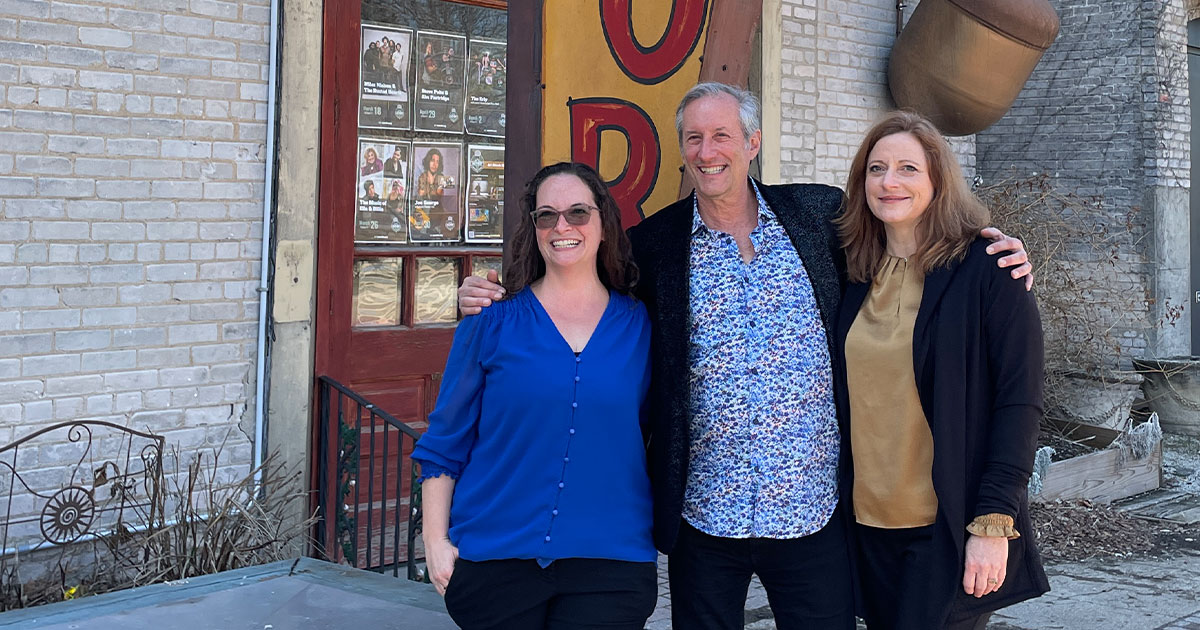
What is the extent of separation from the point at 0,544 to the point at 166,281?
1.09m

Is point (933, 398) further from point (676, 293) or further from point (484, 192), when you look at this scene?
point (484, 192)

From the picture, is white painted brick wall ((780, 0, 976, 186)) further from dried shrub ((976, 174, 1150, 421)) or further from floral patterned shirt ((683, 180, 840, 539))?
floral patterned shirt ((683, 180, 840, 539))

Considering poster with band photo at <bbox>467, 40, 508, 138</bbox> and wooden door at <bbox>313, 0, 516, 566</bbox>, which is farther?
poster with band photo at <bbox>467, 40, 508, 138</bbox>

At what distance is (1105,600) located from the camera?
4.96 m

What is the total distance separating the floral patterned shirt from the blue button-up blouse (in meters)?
0.18

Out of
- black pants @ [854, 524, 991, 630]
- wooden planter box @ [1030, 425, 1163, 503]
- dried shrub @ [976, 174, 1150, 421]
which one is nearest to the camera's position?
black pants @ [854, 524, 991, 630]

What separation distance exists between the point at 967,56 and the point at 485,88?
282 cm

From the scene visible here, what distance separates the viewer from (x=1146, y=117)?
9.30m

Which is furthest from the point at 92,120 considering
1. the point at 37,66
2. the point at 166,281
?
the point at 166,281

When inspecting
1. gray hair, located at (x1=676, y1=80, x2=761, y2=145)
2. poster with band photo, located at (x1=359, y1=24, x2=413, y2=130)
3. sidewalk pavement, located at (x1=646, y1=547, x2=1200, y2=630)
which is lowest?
sidewalk pavement, located at (x1=646, y1=547, x2=1200, y2=630)

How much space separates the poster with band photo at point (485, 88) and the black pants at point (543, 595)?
360cm

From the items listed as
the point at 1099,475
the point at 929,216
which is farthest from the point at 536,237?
the point at 1099,475

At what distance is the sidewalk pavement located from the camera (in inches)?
181

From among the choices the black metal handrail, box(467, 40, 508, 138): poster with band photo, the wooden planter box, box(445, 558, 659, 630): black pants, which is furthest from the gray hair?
the wooden planter box
